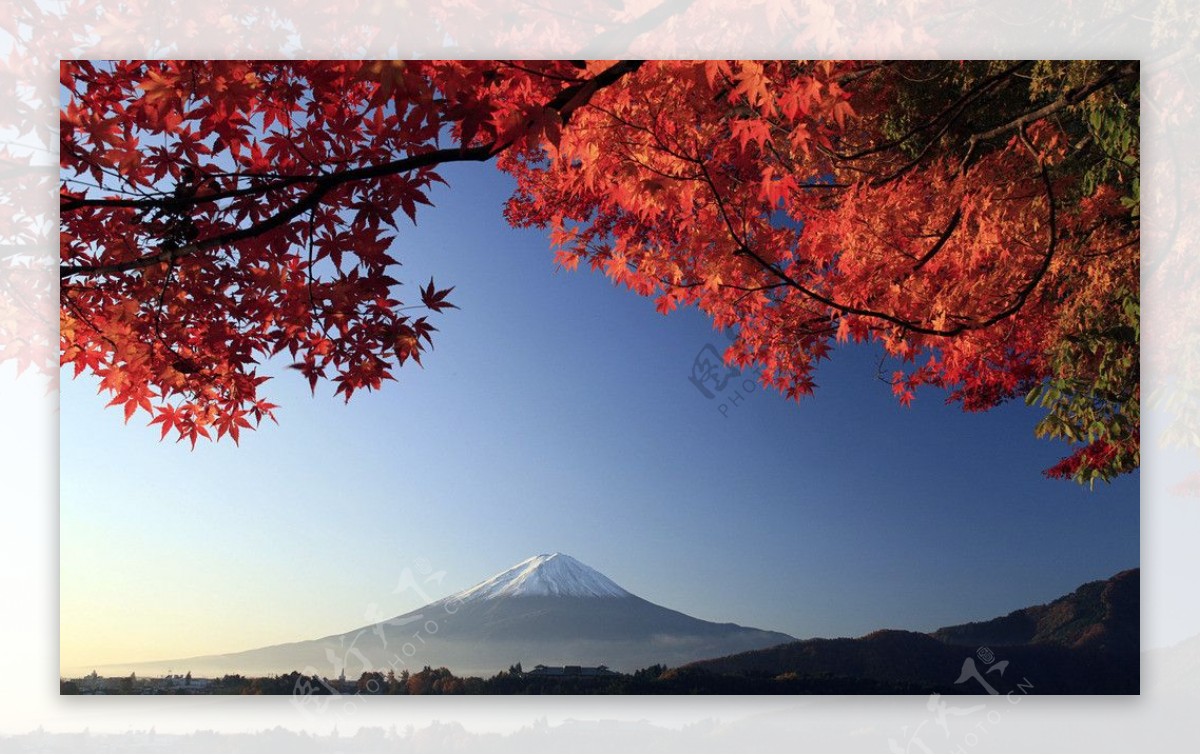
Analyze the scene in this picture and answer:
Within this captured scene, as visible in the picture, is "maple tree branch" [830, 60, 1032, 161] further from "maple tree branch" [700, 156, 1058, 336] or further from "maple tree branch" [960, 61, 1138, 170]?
"maple tree branch" [700, 156, 1058, 336]

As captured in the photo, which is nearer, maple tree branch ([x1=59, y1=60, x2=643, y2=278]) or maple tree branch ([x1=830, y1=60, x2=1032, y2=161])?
maple tree branch ([x1=59, y1=60, x2=643, y2=278])

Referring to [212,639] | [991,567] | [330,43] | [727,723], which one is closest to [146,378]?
[212,639]

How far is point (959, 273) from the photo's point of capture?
3.94 meters

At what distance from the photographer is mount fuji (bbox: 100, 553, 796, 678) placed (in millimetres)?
3855

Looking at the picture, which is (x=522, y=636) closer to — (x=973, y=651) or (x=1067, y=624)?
(x=973, y=651)

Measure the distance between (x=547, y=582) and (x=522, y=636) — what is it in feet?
0.75

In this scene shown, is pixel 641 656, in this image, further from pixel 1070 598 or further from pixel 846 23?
pixel 846 23

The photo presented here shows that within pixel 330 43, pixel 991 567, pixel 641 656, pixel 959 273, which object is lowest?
pixel 641 656

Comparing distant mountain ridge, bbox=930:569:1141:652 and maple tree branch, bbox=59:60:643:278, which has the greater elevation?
maple tree branch, bbox=59:60:643:278

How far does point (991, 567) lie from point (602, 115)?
6.72 ft

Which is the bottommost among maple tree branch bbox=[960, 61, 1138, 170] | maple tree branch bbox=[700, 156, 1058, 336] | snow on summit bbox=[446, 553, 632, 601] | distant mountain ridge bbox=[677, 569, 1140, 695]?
distant mountain ridge bbox=[677, 569, 1140, 695]

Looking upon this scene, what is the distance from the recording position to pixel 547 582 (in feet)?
12.6

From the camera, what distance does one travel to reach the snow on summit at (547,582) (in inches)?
152

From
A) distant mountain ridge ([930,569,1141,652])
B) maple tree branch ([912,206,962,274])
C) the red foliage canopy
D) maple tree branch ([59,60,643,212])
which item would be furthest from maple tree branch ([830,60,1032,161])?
distant mountain ridge ([930,569,1141,652])
